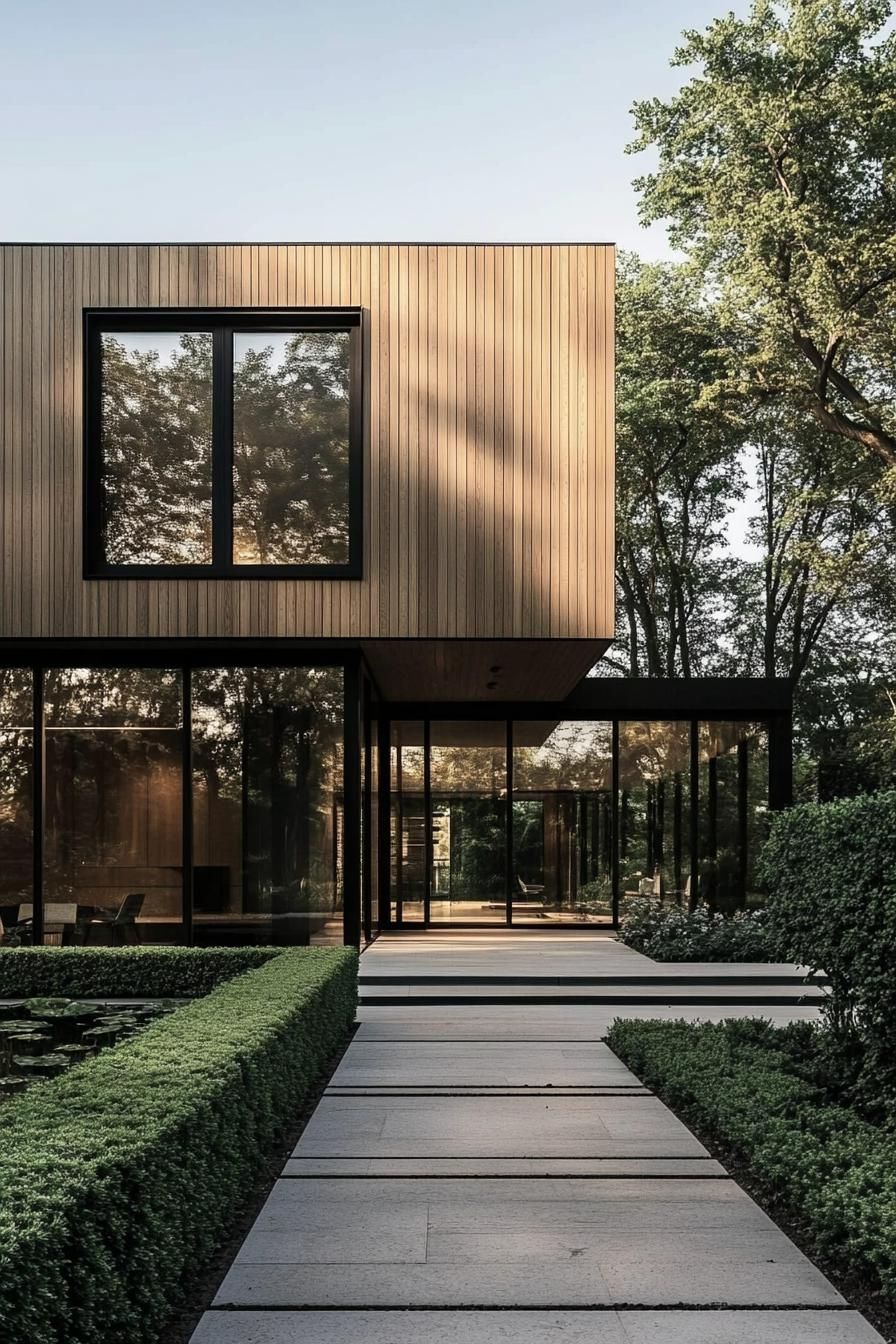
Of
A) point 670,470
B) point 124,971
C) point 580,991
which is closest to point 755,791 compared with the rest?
point 580,991

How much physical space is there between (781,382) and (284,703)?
44.3 ft

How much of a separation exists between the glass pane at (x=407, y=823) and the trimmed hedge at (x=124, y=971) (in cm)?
752

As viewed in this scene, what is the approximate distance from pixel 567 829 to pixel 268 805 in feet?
22.3

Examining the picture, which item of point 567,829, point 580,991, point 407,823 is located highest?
point 407,823

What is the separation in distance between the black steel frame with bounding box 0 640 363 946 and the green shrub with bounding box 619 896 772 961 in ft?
12.1

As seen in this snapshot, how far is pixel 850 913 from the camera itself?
6117 mm

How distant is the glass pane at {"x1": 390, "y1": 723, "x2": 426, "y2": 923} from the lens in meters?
18.9

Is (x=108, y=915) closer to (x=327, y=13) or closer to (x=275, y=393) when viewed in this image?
(x=275, y=393)

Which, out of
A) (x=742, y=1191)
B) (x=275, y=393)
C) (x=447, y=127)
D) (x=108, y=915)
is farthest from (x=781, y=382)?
(x=742, y=1191)

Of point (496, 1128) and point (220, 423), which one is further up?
point (220, 423)

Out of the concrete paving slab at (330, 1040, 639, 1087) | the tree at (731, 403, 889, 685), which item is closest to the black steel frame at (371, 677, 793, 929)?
the tree at (731, 403, 889, 685)

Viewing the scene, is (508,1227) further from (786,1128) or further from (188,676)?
(188,676)

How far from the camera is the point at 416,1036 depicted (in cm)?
972

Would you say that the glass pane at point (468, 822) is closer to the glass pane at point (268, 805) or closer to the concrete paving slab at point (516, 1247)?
the glass pane at point (268, 805)
